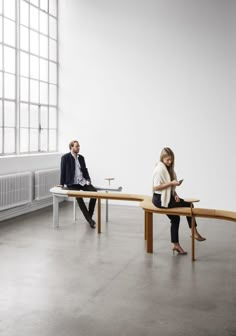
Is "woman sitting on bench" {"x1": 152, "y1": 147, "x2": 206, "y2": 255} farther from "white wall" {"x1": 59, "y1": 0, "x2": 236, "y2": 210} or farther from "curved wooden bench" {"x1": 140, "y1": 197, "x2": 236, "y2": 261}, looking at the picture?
"white wall" {"x1": 59, "y1": 0, "x2": 236, "y2": 210}

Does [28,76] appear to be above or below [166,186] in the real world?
above

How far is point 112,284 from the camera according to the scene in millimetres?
4738

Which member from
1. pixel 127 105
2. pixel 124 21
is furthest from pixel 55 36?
pixel 127 105

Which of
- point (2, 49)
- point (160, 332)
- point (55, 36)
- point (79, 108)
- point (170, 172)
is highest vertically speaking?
point (55, 36)

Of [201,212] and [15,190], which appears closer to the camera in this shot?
[201,212]

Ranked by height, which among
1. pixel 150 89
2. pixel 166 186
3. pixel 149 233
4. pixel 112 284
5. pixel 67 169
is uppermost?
pixel 150 89

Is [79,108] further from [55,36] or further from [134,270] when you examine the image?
[134,270]

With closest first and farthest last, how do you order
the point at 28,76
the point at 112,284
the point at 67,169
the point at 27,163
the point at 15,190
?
the point at 112,284, the point at 67,169, the point at 15,190, the point at 27,163, the point at 28,76

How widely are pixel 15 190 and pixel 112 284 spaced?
4235 mm

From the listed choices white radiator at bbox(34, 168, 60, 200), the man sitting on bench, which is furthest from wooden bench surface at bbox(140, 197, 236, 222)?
white radiator at bbox(34, 168, 60, 200)

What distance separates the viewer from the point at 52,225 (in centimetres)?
777

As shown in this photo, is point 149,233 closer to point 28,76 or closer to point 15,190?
point 15,190

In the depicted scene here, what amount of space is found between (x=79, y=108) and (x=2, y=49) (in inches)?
91.3

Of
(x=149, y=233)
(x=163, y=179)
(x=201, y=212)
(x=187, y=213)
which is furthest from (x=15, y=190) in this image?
(x=201, y=212)
